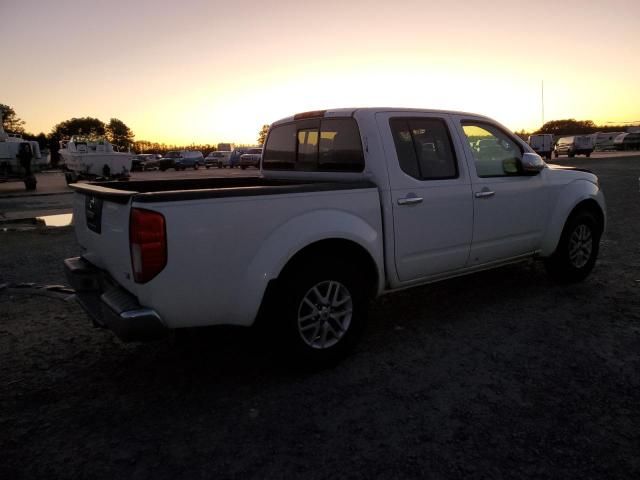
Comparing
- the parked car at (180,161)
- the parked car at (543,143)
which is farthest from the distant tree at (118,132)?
the parked car at (543,143)

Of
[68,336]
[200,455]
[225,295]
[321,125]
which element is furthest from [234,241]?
[68,336]

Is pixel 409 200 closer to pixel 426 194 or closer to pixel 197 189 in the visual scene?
pixel 426 194

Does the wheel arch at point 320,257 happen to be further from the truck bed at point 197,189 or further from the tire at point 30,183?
the tire at point 30,183

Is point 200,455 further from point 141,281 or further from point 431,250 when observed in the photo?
point 431,250

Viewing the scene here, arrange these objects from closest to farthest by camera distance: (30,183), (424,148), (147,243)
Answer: (147,243) < (424,148) < (30,183)

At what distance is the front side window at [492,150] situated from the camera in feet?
14.1

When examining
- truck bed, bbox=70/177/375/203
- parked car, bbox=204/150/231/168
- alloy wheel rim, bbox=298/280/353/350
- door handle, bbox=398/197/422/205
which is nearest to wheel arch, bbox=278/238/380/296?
alloy wheel rim, bbox=298/280/353/350

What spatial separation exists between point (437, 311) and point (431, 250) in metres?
0.93

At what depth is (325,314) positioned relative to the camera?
10.8ft

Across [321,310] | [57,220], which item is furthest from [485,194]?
A: [57,220]

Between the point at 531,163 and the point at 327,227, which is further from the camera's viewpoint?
the point at 531,163

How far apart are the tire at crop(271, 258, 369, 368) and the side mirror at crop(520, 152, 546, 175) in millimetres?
2115

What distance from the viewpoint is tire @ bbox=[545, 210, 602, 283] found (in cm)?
500

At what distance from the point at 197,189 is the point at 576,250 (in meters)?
4.02
